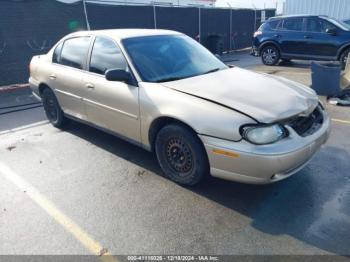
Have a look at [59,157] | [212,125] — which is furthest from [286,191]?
[59,157]

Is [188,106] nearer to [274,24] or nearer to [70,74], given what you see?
[70,74]

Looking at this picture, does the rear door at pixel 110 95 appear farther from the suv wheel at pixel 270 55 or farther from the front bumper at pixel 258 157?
the suv wheel at pixel 270 55

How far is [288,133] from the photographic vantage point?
2.93 metres

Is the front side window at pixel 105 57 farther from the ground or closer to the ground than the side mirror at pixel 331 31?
farther from the ground

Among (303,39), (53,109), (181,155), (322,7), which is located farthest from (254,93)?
(322,7)

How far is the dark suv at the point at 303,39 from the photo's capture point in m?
10.2

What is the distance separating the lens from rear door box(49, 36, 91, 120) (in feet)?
14.7

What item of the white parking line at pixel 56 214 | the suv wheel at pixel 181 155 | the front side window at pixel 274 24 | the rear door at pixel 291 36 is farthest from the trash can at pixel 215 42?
the white parking line at pixel 56 214

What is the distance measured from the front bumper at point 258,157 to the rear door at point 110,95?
1.10 metres

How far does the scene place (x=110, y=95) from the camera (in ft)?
12.8

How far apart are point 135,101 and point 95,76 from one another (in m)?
0.92

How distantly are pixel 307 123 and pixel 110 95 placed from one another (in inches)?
90.8

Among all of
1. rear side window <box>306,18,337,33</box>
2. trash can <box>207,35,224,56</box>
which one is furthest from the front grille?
trash can <box>207,35,224,56</box>

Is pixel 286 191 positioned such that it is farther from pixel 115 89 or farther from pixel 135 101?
pixel 115 89
